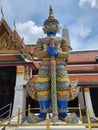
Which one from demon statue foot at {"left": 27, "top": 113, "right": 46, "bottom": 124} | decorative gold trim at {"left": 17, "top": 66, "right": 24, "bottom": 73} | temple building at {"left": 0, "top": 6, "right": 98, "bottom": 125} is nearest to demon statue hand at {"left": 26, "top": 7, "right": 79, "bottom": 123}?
demon statue foot at {"left": 27, "top": 113, "right": 46, "bottom": 124}

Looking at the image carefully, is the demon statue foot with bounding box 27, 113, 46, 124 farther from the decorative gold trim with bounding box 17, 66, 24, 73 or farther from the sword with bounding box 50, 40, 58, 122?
the decorative gold trim with bounding box 17, 66, 24, 73

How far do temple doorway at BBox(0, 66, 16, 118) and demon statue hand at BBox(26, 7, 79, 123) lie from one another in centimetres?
410

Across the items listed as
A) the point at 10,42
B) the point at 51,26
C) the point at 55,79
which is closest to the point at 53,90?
the point at 55,79

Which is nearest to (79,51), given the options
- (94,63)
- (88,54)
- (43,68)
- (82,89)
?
(88,54)

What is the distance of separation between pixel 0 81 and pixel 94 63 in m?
5.54

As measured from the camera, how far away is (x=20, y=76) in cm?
648

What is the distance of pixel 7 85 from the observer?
7891mm

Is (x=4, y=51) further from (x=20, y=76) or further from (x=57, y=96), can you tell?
(x=57, y=96)

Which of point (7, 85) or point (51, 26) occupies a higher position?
point (51, 26)

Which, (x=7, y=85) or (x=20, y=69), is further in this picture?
(x=7, y=85)

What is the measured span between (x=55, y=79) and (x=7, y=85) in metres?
4.99

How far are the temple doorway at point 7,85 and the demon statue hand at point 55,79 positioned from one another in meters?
4.10

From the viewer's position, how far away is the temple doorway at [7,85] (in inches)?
300

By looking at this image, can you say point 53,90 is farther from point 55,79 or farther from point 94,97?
point 94,97
